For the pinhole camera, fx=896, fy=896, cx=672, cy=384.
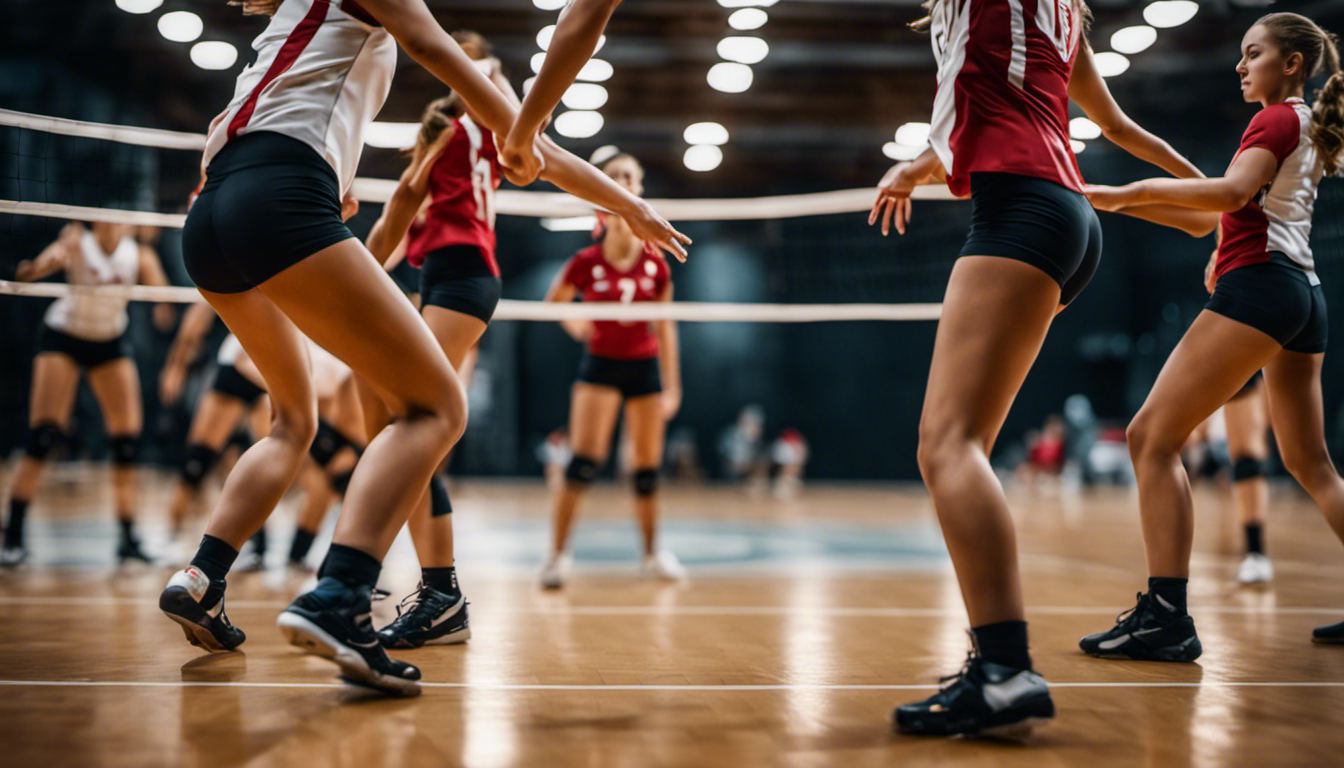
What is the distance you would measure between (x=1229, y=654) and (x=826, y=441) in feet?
60.3

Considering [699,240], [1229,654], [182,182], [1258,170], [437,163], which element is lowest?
[1229,654]

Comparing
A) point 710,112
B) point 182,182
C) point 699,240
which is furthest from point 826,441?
point 182,182

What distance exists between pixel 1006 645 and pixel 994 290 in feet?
2.05

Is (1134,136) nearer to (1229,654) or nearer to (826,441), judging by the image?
(1229,654)

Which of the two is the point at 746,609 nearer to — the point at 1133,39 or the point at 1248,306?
the point at 1248,306

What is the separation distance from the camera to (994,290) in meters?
1.62

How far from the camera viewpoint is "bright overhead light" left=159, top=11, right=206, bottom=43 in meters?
8.91

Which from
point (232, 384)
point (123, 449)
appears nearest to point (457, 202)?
point (232, 384)

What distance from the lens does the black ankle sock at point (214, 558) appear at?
7.02 feet

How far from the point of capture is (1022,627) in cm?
157

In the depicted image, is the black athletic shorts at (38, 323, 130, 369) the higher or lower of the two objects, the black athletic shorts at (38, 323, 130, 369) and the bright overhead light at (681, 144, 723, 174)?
the lower

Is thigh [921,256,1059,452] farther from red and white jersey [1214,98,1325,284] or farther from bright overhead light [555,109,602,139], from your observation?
bright overhead light [555,109,602,139]

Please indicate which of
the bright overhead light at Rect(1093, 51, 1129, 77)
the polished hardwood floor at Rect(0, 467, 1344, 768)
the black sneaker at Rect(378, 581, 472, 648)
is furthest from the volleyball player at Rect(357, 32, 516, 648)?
the bright overhead light at Rect(1093, 51, 1129, 77)

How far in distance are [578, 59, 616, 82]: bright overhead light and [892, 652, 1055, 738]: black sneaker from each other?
9.78 meters
